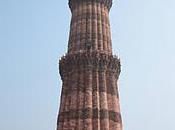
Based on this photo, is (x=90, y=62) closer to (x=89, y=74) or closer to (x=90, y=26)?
(x=89, y=74)

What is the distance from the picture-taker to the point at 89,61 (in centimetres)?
2641

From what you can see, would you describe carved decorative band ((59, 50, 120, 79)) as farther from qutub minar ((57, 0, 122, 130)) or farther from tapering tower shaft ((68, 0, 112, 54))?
tapering tower shaft ((68, 0, 112, 54))

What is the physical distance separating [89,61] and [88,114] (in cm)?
388

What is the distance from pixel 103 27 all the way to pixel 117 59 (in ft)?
8.82

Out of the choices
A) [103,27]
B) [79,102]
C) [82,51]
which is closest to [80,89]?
[79,102]

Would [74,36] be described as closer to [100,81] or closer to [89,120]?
[100,81]

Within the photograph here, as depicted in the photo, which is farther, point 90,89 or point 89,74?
point 89,74

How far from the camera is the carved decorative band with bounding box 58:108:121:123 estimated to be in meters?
24.3

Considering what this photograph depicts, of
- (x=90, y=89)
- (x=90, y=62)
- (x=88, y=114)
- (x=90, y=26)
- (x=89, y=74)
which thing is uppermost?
(x=90, y=26)

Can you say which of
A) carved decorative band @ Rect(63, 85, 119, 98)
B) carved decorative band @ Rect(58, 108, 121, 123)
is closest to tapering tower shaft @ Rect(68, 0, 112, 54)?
carved decorative band @ Rect(63, 85, 119, 98)

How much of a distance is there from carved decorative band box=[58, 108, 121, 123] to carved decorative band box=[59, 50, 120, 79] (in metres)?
3.14

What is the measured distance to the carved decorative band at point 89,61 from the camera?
86.6 feet

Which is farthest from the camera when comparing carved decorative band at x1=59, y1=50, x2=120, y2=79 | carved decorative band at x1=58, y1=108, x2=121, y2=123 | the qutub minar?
carved decorative band at x1=59, y1=50, x2=120, y2=79

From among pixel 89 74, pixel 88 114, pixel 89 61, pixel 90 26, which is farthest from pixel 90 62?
pixel 88 114
